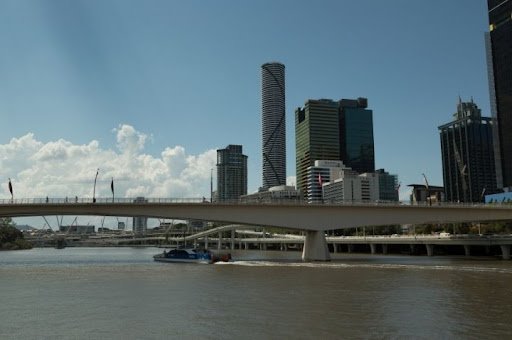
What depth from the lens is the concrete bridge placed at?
230 feet

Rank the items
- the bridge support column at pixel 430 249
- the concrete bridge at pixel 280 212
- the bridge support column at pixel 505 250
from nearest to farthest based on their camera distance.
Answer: the concrete bridge at pixel 280 212 < the bridge support column at pixel 505 250 < the bridge support column at pixel 430 249

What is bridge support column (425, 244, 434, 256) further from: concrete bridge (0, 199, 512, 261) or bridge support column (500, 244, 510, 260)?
concrete bridge (0, 199, 512, 261)

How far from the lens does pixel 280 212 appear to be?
71875 mm

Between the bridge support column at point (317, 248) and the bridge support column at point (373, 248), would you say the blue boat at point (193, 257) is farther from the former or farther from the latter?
the bridge support column at point (373, 248)

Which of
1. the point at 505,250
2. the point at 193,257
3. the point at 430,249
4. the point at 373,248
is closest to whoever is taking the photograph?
the point at 193,257

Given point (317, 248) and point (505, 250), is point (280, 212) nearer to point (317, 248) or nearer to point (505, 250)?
point (317, 248)

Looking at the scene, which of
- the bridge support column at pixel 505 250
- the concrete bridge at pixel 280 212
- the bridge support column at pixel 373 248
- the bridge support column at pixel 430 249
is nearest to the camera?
the concrete bridge at pixel 280 212

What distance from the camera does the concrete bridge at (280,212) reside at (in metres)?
70.2

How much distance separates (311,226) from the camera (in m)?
72.1

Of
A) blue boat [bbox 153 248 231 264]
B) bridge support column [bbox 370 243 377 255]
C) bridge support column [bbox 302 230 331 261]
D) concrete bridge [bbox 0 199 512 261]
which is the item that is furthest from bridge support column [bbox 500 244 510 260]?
blue boat [bbox 153 248 231 264]

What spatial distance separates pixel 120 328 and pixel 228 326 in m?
4.93

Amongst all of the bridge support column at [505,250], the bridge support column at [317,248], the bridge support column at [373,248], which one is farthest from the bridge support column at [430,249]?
the bridge support column at [317,248]

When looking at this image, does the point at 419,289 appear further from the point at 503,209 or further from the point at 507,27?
the point at 507,27

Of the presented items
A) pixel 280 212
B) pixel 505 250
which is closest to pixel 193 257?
pixel 280 212
